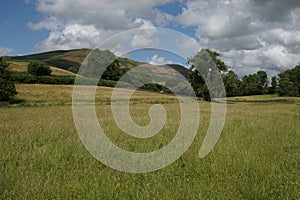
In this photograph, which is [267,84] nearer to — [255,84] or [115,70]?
[255,84]

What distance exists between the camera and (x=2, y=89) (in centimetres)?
3309

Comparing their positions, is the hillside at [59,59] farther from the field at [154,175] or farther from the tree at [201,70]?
the field at [154,175]

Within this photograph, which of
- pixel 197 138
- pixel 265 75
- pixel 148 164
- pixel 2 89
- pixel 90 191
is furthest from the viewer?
pixel 265 75

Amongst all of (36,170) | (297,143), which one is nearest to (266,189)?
(36,170)

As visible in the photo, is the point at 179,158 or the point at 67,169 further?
the point at 179,158

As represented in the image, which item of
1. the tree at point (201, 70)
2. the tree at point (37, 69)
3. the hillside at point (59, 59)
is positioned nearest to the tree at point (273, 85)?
the tree at point (201, 70)

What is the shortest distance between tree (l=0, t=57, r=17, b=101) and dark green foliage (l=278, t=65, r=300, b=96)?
102 meters

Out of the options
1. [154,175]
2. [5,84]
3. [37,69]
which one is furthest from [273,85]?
[154,175]

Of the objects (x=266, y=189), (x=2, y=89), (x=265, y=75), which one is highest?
(x=265, y=75)

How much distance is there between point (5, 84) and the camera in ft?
110

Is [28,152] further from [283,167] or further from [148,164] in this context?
[283,167]

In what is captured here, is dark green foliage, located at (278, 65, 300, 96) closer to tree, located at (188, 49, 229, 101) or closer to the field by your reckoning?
tree, located at (188, 49, 229, 101)

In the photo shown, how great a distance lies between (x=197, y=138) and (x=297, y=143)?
10.6 ft

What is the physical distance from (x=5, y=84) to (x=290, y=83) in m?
109
